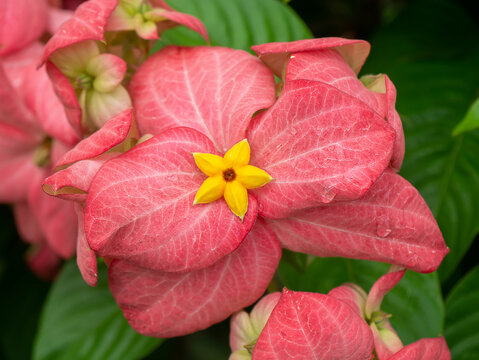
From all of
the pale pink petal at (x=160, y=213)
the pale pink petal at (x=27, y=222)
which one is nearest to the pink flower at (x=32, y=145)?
the pale pink petal at (x=27, y=222)

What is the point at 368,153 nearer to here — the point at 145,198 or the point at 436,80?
the point at 145,198

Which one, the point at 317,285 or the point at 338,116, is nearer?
the point at 338,116

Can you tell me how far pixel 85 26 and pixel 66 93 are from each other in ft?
0.20

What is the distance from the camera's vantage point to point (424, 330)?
571 millimetres

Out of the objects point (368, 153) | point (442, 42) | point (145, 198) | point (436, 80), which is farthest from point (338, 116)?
point (442, 42)

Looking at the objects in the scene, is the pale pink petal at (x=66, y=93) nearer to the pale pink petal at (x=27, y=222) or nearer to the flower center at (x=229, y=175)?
the flower center at (x=229, y=175)

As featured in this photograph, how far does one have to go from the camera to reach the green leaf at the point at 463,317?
635 mm

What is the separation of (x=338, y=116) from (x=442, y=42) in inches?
23.7

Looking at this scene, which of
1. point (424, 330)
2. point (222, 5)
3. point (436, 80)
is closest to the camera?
point (424, 330)

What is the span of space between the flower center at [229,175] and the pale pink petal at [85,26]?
0.16 metres

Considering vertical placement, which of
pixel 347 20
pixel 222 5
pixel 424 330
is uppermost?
pixel 222 5

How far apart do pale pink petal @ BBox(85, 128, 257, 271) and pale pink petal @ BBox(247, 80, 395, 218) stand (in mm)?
33

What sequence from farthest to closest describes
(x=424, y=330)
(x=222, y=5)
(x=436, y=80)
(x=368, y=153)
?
1. (x=436, y=80)
2. (x=222, y=5)
3. (x=424, y=330)
4. (x=368, y=153)

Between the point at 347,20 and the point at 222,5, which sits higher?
the point at 222,5
